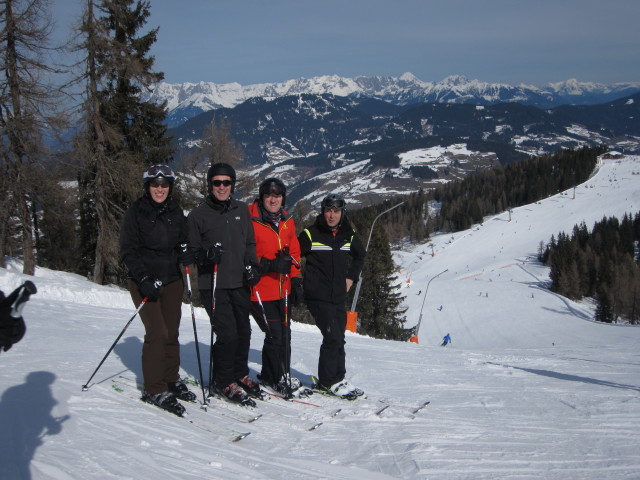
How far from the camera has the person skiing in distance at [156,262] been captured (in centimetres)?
487

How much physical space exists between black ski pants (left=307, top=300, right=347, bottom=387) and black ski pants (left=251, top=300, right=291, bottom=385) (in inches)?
16.1

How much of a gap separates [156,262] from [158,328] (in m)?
0.66

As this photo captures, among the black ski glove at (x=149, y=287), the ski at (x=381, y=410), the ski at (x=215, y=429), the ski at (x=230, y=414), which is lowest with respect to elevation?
the ski at (x=381, y=410)

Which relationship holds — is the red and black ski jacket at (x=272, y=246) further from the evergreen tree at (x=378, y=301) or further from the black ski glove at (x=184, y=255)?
the evergreen tree at (x=378, y=301)

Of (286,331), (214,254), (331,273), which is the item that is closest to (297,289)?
(331,273)

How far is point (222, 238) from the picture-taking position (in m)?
5.45

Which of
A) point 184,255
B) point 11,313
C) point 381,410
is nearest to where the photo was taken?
point 11,313

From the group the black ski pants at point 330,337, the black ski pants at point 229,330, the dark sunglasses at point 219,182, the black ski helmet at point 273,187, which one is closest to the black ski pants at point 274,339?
the black ski pants at point 229,330

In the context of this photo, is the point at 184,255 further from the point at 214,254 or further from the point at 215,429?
the point at 215,429

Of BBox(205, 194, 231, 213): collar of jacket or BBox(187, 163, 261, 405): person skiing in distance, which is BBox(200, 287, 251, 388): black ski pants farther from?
BBox(205, 194, 231, 213): collar of jacket

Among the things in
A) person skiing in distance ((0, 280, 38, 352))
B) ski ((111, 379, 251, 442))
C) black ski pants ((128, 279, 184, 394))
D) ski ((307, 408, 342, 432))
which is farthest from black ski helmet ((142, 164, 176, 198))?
Answer: ski ((307, 408, 342, 432))

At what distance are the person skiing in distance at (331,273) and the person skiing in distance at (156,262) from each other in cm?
159

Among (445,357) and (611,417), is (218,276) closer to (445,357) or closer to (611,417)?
(611,417)

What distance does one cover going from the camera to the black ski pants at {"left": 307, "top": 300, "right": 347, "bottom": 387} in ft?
19.8
